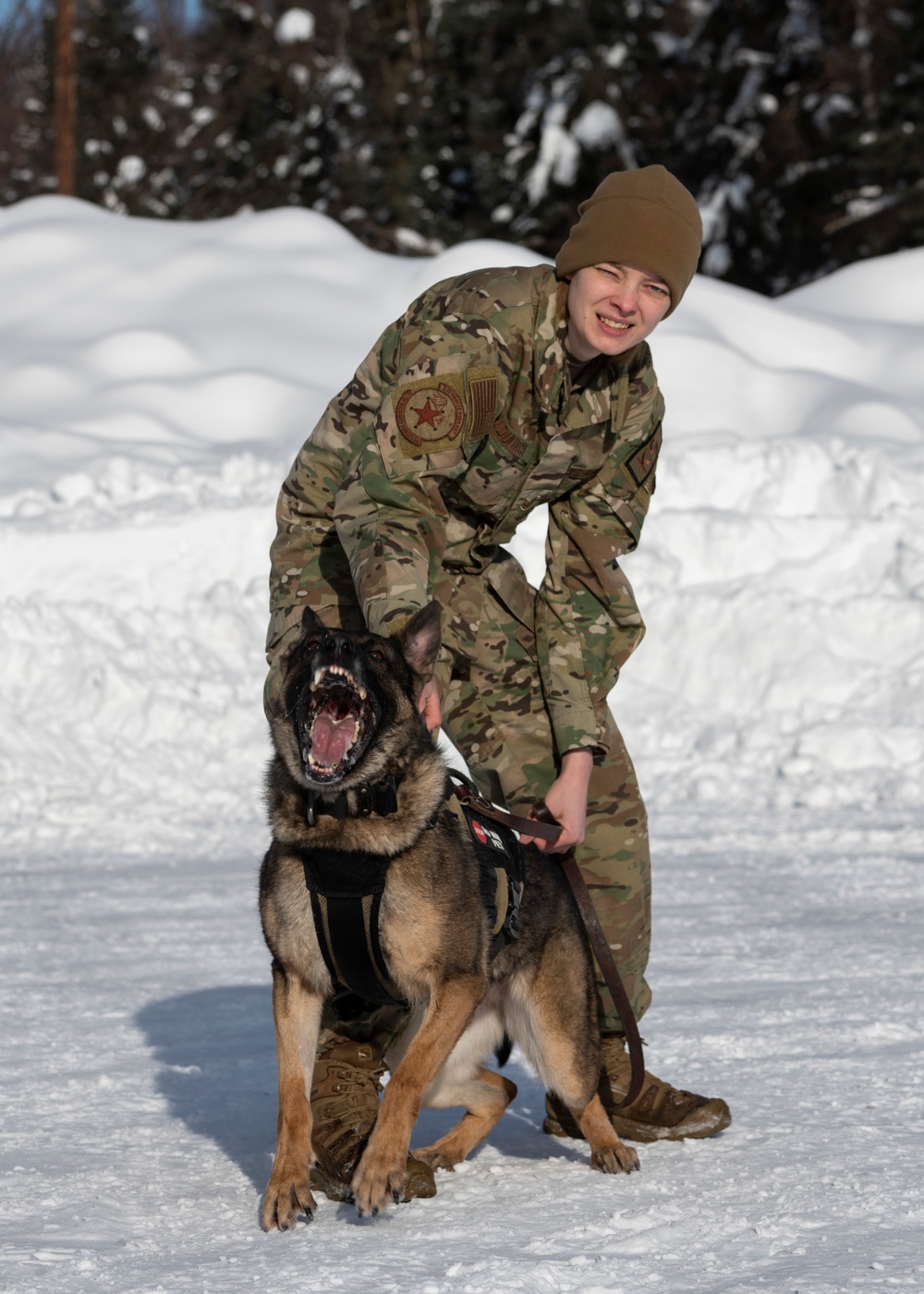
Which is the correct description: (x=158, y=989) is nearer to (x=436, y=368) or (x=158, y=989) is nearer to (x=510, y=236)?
→ (x=436, y=368)

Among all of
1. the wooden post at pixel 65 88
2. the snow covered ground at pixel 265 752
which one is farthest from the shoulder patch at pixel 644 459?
the wooden post at pixel 65 88

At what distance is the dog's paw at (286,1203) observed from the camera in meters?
3.04

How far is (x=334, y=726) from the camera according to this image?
315 cm

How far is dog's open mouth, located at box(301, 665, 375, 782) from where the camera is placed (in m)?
3.10

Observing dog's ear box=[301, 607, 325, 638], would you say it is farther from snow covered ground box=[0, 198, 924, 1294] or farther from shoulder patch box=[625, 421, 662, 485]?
snow covered ground box=[0, 198, 924, 1294]

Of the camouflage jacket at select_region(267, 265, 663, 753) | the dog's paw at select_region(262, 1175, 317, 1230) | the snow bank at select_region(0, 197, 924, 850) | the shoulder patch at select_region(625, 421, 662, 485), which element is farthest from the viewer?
the snow bank at select_region(0, 197, 924, 850)

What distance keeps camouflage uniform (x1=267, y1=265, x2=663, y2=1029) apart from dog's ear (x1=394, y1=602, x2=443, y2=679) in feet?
0.19

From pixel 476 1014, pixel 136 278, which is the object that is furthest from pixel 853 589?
pixel 136 278

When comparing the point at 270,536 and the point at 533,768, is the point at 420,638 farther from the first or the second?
the point at 270,536

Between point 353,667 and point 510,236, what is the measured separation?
24.7 metres

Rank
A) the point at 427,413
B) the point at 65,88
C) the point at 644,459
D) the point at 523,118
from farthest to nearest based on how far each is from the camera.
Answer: the point at 523,118 < the point at 65,88 < the point at 644,459 < the point at 427,413

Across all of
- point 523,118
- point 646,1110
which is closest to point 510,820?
point 646,1110

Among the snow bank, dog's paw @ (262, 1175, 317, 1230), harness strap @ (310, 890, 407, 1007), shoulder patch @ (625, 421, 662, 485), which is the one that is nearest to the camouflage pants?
shoulder patch @ (625, 421, 662, 485)

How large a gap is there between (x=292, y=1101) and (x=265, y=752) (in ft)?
19.0
